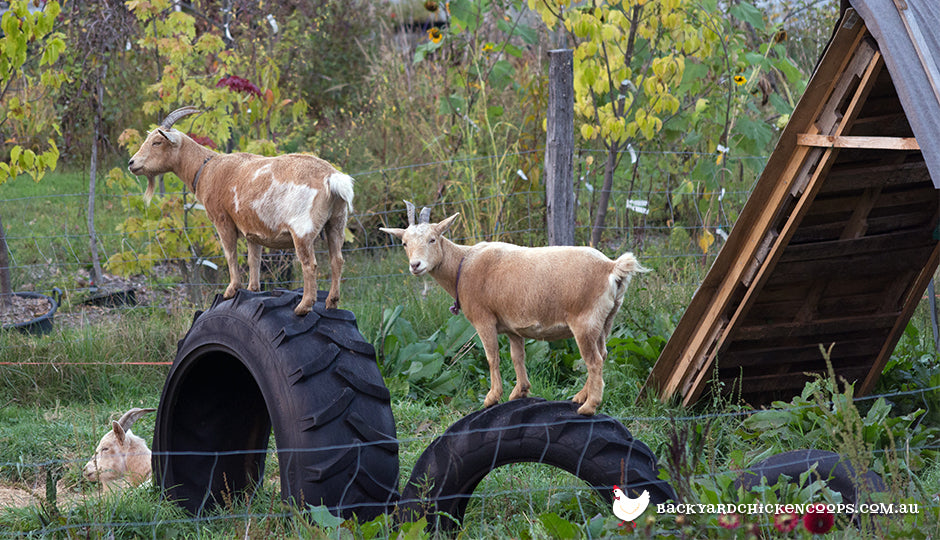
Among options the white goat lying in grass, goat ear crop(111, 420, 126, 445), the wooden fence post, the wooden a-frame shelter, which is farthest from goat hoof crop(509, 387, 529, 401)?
the wooden fence post

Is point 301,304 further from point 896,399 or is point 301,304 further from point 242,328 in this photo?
point 896,399

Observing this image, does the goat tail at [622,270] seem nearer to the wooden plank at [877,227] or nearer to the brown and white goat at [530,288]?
the brown and white goat at [530,288]

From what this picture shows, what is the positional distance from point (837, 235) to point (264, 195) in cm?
296

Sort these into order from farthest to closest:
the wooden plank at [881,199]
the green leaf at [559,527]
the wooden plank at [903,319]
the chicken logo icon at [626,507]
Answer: the wooden plank at [903,319] < the wooden plank at [881,199] < the green leaf at [559,527] < the chicken logo icon at [626,507]

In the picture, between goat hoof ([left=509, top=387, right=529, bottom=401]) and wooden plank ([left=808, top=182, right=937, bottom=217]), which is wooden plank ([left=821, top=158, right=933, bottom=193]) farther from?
goat hoof ([left=509, top=387, right=529, bottom=401])

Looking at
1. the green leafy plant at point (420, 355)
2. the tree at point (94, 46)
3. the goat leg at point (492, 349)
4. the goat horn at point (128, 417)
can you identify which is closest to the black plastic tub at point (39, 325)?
the tree at point (94, 46)

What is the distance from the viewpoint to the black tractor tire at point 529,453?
3.15 m

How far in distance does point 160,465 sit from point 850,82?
355cm

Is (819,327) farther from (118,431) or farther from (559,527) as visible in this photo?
(118,431)

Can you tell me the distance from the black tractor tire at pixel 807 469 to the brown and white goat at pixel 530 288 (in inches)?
37.5

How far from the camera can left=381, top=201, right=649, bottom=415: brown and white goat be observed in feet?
9.35

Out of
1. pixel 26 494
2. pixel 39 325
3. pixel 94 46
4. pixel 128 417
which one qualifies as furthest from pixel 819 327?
pixel 94 46

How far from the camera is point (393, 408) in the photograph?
216 inches

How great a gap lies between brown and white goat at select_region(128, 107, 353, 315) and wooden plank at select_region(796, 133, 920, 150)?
2101mm
